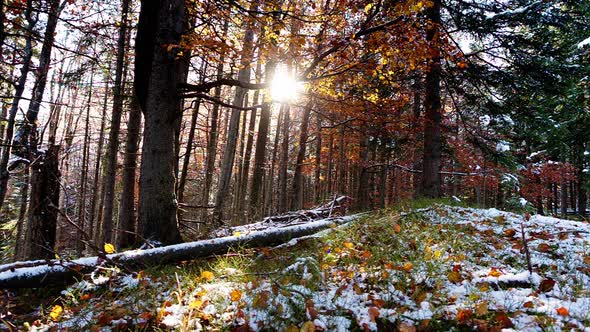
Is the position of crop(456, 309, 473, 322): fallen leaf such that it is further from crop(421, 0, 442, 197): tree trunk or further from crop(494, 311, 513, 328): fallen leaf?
crop(421, 0, 442, 197): tree trunk

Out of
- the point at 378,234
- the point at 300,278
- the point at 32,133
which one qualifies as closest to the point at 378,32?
the point at 378,234

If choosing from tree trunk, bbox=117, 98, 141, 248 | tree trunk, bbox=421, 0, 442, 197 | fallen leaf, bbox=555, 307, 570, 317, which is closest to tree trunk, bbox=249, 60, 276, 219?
tree trunk, bbox=117, 98, 141, 248

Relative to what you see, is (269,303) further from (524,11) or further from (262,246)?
(524,11)

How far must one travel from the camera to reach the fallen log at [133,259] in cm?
343

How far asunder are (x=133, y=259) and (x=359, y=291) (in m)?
2.84

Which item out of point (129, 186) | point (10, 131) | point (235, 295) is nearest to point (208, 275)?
point (235, 295)

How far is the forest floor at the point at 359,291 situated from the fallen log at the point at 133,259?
14 cm

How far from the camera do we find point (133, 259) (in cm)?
395

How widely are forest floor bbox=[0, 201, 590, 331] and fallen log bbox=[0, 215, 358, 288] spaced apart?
0.14 m

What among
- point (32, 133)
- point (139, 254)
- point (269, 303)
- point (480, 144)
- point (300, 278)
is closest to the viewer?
point (269, 303)

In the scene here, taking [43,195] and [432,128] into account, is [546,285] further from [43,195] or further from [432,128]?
[432,128]

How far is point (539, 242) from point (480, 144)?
5.80 meters

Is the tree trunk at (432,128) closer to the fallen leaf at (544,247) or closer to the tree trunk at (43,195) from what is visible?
the fallen leaf at (544,247)

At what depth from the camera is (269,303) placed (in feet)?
8.87
